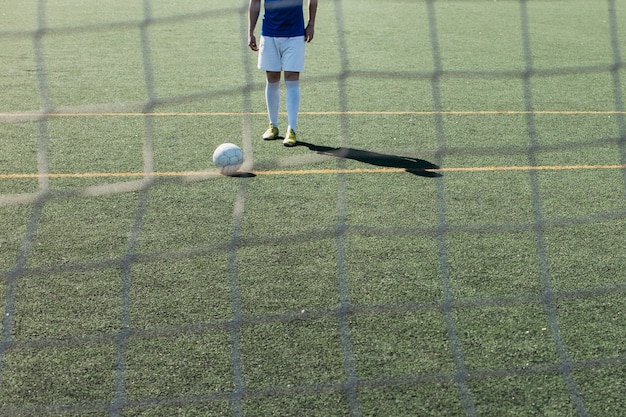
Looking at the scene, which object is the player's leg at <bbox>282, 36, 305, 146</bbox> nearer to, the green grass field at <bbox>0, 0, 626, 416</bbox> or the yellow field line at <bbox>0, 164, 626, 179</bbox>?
the green grass field at <bbox>0, 0, 626, 416</bbox>

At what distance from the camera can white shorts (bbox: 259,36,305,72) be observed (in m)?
5.38

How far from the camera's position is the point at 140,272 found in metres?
3.47

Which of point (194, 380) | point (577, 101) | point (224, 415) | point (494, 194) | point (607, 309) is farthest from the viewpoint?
point (577, 101)

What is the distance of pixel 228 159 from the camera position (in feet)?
15.6

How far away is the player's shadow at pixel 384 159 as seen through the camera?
4.90 metres

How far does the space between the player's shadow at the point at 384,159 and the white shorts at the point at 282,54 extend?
1.61 feet

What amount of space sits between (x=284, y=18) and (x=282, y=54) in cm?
23

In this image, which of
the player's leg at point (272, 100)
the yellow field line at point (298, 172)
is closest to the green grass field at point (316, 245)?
the yellow field line at point (298, 172)

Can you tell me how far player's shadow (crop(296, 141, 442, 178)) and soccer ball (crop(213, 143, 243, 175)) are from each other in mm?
637

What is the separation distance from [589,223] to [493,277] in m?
0.89

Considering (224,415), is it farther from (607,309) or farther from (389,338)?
(607,309)

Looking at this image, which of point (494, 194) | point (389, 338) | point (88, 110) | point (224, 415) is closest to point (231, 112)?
point (88, 110)

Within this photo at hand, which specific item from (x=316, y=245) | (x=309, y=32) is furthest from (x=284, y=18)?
(x=316, y=245)

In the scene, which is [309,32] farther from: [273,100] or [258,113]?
[258,113]
